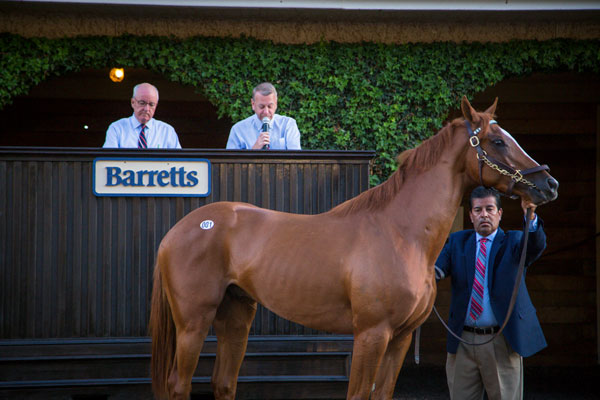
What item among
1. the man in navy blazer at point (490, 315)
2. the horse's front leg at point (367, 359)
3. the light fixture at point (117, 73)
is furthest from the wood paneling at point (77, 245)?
the light fixture at point (117, 73)

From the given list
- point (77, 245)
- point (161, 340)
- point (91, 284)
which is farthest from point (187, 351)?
point (77, 245)

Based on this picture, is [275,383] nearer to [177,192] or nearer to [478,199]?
[177,192]

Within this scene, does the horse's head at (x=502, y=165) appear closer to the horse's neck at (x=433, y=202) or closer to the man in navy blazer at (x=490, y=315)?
the horse's neck at (x=433, y=202)

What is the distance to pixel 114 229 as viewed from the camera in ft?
14.4

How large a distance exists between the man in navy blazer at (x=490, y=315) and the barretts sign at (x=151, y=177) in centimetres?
189

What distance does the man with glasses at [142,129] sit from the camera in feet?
16.4

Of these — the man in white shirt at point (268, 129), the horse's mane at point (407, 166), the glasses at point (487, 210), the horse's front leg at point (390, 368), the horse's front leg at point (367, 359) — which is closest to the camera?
the horse's front leg at point (367, 359)

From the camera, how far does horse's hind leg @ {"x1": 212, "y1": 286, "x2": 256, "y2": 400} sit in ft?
11.8

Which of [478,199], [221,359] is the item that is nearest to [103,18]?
[221,359]

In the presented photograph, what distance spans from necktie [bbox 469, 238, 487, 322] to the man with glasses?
107 inches

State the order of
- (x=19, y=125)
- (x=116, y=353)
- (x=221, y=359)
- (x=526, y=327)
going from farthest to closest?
(x=19, y=125) → (x=116, y=353) → (x=221, y=359) → (x=526, y=327)

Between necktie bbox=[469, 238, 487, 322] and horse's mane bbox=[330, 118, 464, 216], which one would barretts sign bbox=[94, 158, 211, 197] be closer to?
horse's mane bbox=[330, 118, 464, 216]

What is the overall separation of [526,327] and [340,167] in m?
1.79

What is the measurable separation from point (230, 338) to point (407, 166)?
1484 mm
